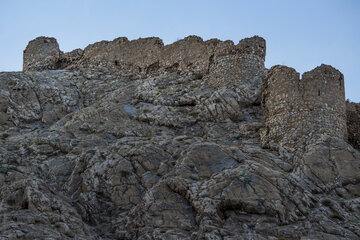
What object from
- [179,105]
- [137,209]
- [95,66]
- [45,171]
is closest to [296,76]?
[179,105]

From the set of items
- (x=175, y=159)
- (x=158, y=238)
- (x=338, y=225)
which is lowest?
(x=158, y=238)

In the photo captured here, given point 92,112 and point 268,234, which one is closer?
point 268,234

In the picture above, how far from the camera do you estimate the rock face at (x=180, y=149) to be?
50.8 ft

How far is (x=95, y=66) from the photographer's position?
106 ft

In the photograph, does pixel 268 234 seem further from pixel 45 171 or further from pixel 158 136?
pixel 45 171

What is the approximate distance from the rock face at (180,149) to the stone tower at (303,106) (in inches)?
2.2

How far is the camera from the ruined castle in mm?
20938

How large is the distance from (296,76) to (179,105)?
6880mm

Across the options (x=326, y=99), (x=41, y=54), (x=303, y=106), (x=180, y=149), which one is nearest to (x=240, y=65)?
(x=303, y=106)

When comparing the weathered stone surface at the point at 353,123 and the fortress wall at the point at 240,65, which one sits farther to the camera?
the fortress wall at the point at 240,65

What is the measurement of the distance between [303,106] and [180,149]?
646 cm

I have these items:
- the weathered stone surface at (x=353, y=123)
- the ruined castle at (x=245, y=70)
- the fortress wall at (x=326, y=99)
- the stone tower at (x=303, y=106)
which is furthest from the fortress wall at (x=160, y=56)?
the weathered stone surface at (x=353, y=123)

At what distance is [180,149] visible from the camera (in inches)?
772

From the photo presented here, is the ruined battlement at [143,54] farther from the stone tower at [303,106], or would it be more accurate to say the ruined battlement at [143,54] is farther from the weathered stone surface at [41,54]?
the stone tower at [303,106]
